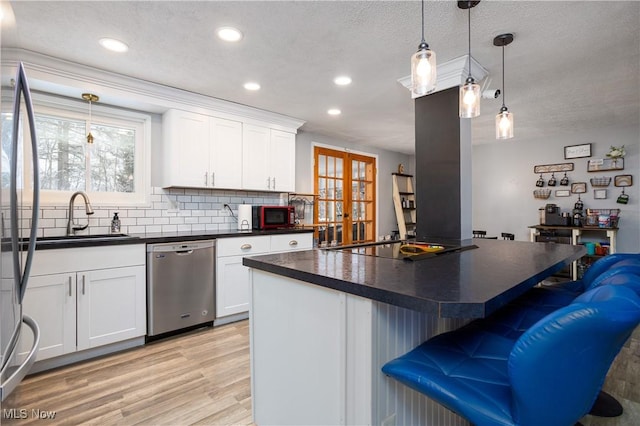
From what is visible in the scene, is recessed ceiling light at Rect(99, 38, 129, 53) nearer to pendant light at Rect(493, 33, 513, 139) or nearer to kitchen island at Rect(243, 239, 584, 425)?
kitchen island at Rect(243, 239, 584, 425)

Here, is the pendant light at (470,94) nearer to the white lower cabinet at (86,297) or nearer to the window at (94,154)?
the white lower cabinet at (86,297)

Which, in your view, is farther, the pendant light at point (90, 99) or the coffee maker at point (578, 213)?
the coffee maker at point (578, 213)

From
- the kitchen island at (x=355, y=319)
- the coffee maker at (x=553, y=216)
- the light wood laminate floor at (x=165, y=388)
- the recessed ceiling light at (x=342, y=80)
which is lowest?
the light wood laminate floor at (x=165, y=388)

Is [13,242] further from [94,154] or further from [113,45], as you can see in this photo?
[94,154]

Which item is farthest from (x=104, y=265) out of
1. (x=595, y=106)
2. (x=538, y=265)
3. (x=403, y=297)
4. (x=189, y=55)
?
(x=595, y=106)

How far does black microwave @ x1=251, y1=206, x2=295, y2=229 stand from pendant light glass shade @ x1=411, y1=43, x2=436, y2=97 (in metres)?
2.53

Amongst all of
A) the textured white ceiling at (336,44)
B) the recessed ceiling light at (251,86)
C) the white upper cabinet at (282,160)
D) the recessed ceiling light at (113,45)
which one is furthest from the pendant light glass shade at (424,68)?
the white upper cabinet at (282,160)

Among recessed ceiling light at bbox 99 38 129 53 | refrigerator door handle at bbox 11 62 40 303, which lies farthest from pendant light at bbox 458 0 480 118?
recessed ceiling light at bbox 99 38 129 53

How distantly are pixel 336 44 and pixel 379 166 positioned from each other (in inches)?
152

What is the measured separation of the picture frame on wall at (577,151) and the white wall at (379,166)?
103 inches

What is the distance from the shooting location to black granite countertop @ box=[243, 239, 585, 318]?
0.86m

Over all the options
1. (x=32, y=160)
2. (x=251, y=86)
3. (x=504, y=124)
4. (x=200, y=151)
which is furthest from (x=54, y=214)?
(x=504, y=124)

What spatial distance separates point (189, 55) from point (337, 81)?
1.26 metres

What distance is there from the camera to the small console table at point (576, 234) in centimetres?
442
